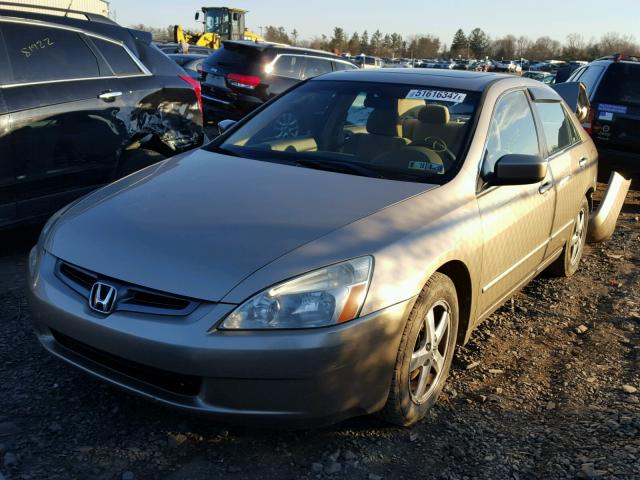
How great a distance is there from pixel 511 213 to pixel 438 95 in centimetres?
84

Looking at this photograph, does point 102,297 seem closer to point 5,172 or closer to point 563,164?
point 5,172

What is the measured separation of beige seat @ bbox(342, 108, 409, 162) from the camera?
12.1 ft

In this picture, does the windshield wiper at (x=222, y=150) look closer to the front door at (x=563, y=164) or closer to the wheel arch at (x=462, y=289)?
the wheel arch at (x=462, y=289)

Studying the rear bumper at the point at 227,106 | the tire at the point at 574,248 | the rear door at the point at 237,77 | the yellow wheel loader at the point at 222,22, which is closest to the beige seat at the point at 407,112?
the tire at the point at 574,248

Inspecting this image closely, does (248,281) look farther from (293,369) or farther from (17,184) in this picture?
(17,184)

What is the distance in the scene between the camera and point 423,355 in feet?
9.62

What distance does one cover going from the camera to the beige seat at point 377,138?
12.1ft

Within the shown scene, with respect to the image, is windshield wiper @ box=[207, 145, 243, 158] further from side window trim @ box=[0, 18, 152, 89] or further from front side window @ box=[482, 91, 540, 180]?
side window trim @ box=[0, 18, 152, 89]

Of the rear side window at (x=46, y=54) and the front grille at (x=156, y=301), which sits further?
the rear side window at (x=46, y=54)

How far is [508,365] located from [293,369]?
180 centimetres

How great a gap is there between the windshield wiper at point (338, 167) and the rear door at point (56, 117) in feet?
7.12

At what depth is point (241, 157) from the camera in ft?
12.3

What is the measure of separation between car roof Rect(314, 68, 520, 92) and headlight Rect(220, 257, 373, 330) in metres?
1.89

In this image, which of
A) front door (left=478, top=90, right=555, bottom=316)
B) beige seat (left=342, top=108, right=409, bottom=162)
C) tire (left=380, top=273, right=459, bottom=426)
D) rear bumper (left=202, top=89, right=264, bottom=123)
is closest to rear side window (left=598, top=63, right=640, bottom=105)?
front door (left=478, top=90, right=555, bottom=316)
